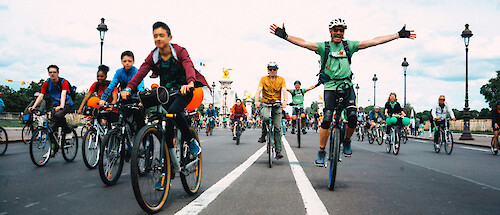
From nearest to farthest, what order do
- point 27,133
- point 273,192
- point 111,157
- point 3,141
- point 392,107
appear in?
point 273,192 < point 111,157 < point 3,141 < point 392,107 < point 27,133

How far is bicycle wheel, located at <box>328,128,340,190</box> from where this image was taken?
4.93 metres

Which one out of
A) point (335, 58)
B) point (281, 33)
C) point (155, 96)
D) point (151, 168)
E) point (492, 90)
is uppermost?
point (492, 90)

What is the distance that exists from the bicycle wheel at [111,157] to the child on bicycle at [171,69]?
1.31 meters

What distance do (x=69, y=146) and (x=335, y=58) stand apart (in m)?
5.55

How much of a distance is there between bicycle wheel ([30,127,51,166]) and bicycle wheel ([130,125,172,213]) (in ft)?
13.8

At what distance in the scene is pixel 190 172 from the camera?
442 cm

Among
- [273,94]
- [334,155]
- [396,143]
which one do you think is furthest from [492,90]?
[334,155]

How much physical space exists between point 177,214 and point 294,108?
10.5m

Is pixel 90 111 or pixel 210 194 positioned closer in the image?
pixel 210 194

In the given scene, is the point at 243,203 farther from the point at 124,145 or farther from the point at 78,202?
the point at 124,145

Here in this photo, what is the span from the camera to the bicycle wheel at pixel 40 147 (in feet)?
23.0

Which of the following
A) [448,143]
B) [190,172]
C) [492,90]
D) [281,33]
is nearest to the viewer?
[190,172]

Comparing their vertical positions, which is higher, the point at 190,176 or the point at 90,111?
the point at 90,111

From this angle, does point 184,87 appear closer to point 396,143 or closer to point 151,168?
point 151,168
